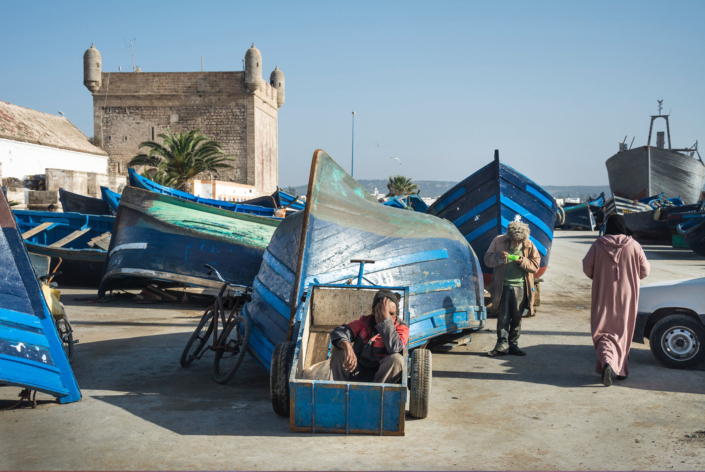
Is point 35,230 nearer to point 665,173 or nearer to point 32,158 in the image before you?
point 32,158

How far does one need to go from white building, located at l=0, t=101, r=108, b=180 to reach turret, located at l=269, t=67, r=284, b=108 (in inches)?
768

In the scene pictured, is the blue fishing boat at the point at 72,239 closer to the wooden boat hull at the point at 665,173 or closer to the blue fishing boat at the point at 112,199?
the blue fishing boat at the point at 112,199

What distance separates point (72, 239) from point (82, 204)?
18.6 ft

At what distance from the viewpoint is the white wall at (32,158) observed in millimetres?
33812

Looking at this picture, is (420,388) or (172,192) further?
(172,192)

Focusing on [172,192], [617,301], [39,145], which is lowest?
[617,301]

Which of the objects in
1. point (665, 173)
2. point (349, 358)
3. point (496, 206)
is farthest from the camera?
point (665, 173)

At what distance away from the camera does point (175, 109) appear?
49188 mm

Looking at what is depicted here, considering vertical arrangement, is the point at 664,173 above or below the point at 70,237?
above

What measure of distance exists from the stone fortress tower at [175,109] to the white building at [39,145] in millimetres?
4603

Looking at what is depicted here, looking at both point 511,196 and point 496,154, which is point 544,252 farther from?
point 496,154

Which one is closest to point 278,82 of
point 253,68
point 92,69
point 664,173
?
point 253,68

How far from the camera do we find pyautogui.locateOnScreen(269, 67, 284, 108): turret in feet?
191

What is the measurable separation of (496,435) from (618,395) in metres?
1.75
